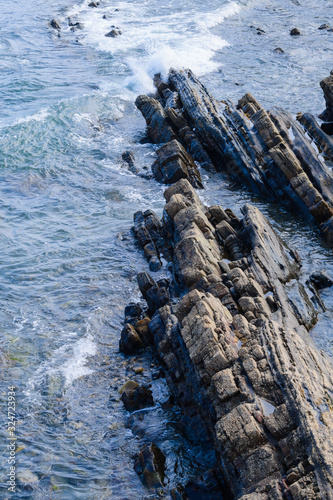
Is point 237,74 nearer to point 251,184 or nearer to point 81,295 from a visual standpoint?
point 251,184

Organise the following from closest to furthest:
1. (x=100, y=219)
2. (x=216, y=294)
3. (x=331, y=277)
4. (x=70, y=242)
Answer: (x=216, y=294)
(x=331, y=277)
(x=70, y=242)
(x=100, y=219)

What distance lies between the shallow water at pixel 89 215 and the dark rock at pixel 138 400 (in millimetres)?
306

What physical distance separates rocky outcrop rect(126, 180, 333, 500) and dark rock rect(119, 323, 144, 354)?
57 cm

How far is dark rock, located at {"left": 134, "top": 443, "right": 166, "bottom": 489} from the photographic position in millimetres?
11273

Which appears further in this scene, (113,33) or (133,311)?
(113,33)

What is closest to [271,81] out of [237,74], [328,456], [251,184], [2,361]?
[237,74]

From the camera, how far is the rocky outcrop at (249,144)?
21625mm

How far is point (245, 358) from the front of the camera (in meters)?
11.2

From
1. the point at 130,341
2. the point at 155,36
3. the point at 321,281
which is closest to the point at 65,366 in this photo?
the point at 130,341

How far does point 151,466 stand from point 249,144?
1730cm

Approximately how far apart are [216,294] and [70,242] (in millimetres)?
9283

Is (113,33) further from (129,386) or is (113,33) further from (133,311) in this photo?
(129,386)

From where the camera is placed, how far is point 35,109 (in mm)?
34594

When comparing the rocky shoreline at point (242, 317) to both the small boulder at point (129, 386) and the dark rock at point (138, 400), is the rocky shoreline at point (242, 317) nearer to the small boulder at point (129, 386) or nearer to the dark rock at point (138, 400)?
the dark rock at point (138, 400)
